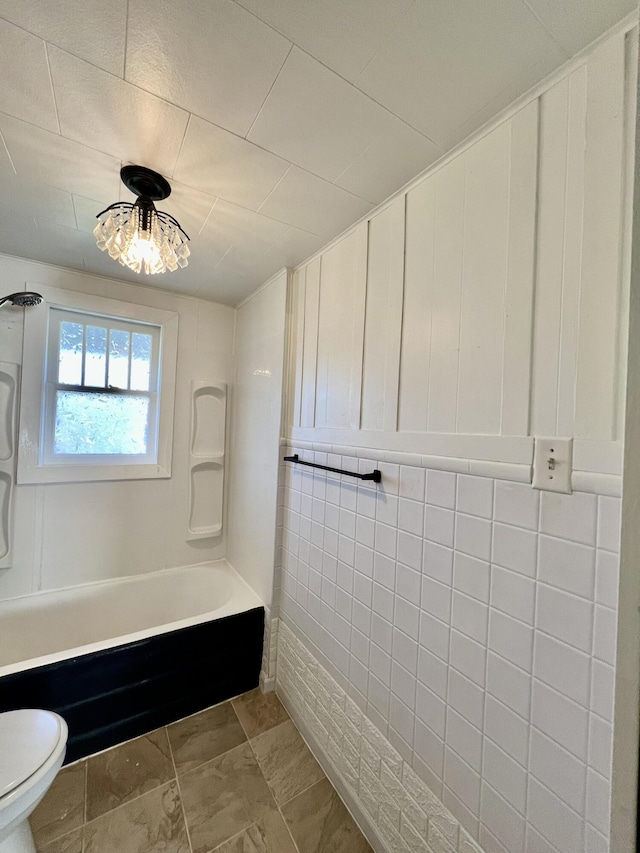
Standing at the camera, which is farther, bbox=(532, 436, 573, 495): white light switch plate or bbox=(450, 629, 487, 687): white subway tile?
bbox=(450, 629, 487, 687): white subway tile

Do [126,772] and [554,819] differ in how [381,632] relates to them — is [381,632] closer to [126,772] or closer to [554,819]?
[554,819]

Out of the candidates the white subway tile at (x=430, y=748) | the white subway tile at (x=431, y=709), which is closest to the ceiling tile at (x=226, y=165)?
the white subway tile at (x=431, y=709)

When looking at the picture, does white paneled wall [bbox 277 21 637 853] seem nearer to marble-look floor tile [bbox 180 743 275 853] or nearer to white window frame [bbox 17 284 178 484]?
marble-look floor tile [bbox 180 743 275 853]

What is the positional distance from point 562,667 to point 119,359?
2.53 m

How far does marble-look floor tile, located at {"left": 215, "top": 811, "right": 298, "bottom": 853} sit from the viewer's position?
115 centimetres

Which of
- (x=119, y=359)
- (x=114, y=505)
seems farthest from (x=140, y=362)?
(x=114, y=505)

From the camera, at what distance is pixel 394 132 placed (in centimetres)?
93

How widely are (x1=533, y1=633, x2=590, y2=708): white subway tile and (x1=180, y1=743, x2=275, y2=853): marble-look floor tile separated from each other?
1.28 meters

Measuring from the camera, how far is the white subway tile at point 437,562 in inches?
Result: 37.9

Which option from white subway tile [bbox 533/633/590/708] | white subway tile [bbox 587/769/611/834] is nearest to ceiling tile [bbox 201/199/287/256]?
white subway tile [bbox 533/633/590/708]

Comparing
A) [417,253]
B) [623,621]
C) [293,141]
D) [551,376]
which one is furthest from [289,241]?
[623,621]

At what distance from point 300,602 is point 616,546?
4.44 ft

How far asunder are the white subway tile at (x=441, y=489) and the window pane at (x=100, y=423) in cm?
196

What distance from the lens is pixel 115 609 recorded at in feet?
6.88
